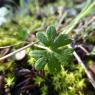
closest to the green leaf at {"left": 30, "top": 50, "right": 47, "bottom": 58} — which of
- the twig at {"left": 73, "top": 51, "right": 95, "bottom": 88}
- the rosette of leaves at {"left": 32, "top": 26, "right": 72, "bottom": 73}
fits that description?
the rosette of leaves at {"left": 32, "top": 26, "right": 72, "bottom": 73}

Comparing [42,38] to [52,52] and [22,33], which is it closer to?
[52,52]

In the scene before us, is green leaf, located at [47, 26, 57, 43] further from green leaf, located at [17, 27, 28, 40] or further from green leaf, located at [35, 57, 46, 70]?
green leaf, located at [17, 27, 28, 40]

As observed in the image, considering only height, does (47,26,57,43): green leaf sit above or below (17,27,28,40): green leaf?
below

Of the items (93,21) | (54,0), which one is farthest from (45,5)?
(93,21)

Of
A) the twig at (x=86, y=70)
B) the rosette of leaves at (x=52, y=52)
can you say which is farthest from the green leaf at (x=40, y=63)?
the twig at (x=86, y=70)

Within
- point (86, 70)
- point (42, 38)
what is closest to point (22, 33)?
point (42, 38)

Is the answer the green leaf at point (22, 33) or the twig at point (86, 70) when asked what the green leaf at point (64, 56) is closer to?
the twig at point (86, 70)

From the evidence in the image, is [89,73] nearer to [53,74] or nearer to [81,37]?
[53,74]

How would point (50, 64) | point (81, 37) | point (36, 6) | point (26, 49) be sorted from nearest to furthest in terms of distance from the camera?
point (50, 64)
point (26, 49)
point (81, 37)
point (36, 6)

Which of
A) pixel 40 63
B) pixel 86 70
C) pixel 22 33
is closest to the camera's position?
pixel 40 63
